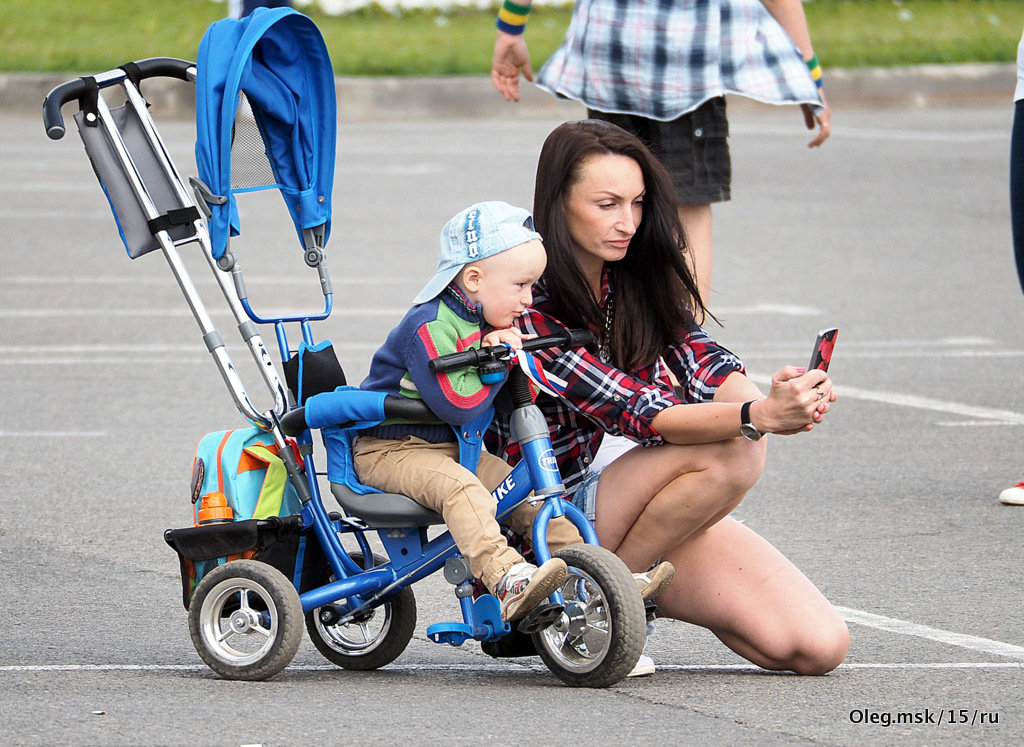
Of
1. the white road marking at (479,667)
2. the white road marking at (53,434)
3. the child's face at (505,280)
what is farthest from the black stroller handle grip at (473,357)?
the white road marking at (53,434)

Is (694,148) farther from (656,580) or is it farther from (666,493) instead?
(656,580)

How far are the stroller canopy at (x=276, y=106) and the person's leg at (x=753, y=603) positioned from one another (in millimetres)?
1350

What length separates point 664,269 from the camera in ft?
15.1

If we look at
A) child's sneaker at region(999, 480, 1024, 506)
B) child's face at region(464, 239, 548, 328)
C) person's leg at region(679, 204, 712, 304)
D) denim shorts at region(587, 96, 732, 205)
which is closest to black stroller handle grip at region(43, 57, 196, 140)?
child's face at region(464, 239, 548, 328)

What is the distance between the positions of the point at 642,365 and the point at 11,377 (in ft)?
16.4

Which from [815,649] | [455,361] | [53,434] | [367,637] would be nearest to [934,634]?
[815,649]

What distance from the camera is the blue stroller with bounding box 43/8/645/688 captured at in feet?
13.6

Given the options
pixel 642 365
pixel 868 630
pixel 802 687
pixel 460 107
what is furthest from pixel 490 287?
pixel 460 107

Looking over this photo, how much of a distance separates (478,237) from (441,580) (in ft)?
5.48

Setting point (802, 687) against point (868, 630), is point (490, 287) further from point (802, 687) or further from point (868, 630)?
point (868, 630)

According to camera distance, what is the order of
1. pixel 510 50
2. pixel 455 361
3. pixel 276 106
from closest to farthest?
1. pixel 455 361
2. pixel 276 106
3. pixel 510 50

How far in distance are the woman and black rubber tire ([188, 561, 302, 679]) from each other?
2.36 feet

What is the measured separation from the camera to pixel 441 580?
219 inches

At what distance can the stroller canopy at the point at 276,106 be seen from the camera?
445cm
